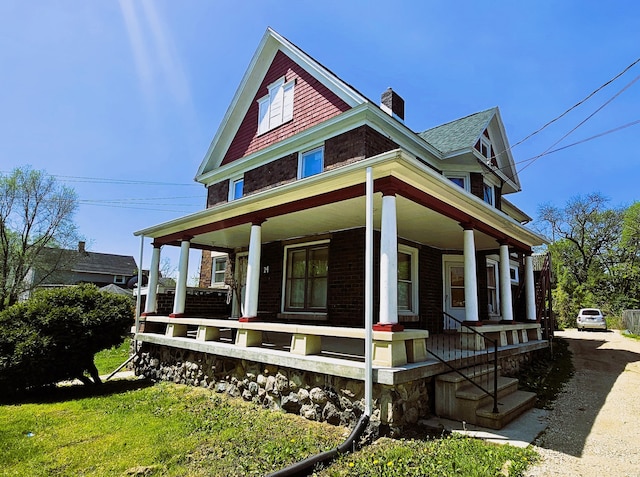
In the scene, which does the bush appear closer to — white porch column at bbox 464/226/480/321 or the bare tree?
white porch column at bbox 464/226/480/321

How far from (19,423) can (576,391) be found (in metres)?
9.70

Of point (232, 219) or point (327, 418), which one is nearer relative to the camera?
point (327, 418)

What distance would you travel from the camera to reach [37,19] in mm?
8547

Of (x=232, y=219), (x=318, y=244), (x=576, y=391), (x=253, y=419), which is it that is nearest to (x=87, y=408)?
(x=253, y=419)

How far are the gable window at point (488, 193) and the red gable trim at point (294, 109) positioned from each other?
540 cm

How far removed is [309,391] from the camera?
550 cm

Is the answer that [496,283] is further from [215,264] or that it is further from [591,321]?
[591,321]

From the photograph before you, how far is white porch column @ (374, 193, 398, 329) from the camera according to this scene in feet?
16.1

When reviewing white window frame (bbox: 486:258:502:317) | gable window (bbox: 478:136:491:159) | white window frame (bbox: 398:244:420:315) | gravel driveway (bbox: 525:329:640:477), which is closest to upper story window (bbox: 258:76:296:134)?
white window frame (bbox: 398:244:420:315)

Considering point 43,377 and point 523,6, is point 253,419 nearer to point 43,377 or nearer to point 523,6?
point 43,377

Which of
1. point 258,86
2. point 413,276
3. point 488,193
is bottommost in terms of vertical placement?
point 413,276

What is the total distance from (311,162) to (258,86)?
3.85 metres

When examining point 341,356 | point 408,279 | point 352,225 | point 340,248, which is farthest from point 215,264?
point 341,356

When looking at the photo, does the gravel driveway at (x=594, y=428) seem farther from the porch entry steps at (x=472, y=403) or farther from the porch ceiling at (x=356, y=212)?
the porch ceiling at (x=356, y=212)
